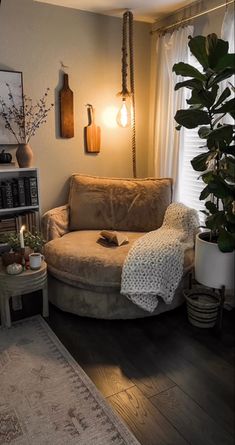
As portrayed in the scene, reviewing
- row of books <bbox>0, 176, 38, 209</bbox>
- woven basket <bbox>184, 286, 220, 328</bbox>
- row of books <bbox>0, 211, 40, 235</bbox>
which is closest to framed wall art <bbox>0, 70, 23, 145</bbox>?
row of books <bbox>0, 176, 38, 209</bbox>

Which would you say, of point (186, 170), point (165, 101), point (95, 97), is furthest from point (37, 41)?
point (186, 170)

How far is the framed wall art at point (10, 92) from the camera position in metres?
2.60

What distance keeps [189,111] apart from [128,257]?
956 millimetres

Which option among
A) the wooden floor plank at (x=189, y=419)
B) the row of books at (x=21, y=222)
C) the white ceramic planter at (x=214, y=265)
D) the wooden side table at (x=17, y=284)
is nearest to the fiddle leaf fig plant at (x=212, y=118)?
the white ceramic planter at (x=214, y=265)

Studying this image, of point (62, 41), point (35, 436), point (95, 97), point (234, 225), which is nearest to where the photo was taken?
point (35, 436)

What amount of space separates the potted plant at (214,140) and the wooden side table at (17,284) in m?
1.05

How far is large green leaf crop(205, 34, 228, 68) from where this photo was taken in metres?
1.58

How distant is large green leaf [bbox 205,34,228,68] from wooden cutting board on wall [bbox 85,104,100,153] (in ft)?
5.20

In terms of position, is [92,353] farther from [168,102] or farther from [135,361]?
[168,102]

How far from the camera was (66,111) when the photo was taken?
2.90 meters

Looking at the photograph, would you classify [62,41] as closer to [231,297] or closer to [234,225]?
[234,225]

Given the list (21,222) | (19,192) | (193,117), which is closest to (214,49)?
(193,117)

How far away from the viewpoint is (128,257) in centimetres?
213

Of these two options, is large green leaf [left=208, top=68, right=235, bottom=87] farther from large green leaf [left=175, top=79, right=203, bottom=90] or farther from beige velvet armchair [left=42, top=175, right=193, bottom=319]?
beige velvet armchair [left=42, top=175, right=193, bottom=319]
